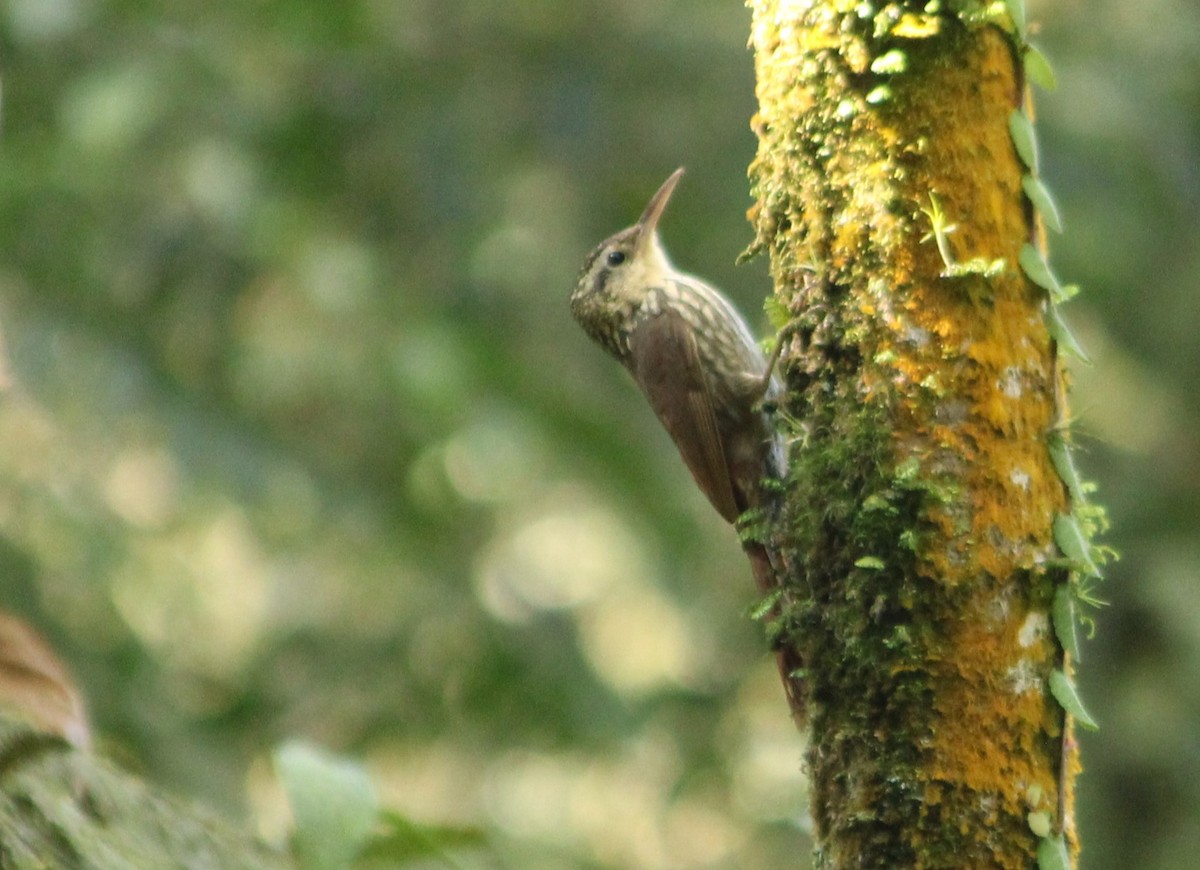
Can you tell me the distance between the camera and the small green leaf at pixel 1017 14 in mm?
2076

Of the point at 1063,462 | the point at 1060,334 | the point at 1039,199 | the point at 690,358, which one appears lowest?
the point at 1063,462

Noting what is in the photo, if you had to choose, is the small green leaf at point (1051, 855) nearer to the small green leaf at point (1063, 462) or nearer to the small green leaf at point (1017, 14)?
the small green leaf at point (1063, 462)

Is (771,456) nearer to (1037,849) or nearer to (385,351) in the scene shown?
(1037,849)

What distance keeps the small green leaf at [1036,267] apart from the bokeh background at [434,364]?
281 cm

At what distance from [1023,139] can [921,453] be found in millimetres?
457

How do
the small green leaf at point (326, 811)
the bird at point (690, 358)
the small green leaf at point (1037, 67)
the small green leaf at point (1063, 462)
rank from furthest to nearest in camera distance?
the bird at point (690, 358), the small green leaf at point (1037, 67), the small green leaf at point (1063, 462), the small green leaf at point (326, 811)

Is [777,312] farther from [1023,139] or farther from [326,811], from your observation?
[326,811]

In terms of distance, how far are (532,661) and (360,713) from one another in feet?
2.98

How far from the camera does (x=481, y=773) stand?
7562mm

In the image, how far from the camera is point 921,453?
197cm

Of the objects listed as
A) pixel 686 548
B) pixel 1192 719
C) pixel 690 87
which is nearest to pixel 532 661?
pixel 686 548

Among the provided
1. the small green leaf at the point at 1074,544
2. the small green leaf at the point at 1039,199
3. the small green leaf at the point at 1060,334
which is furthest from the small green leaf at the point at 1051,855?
the small green leaf at the point at 1039,199

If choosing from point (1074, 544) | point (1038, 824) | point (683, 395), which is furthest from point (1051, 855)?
point (683, 395)

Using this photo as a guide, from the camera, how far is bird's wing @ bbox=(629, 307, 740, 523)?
130 inches
